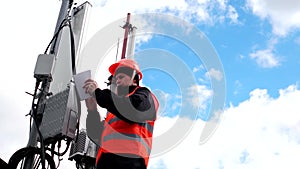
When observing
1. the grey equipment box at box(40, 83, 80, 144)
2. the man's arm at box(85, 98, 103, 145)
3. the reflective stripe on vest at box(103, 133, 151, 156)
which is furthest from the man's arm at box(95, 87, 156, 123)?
the grey equipment box at box(40, 83, 80, 144)

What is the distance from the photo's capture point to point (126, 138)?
3066 millimetres

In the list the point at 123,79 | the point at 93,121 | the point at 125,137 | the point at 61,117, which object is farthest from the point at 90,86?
the point at 61,117

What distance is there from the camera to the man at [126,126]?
9.86 feet

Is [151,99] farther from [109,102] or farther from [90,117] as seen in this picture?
[90,117]

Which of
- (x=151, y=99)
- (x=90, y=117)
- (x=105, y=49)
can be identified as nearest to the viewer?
(x=151, y=99)

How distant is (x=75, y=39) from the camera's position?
14.3 feet

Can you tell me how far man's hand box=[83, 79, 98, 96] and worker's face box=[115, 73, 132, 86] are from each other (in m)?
0.19

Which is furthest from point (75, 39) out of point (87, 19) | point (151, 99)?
point (151, 99)

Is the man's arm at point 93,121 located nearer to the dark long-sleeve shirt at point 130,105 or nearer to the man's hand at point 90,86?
the man's hand at point 90,86

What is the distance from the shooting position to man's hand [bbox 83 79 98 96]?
325 cm

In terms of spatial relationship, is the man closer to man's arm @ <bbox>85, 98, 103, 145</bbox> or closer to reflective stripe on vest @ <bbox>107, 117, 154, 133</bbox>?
reflective stripe on vest @ <bbox>107, 117, 154, 133</bbox>

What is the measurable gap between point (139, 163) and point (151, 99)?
0.52 meters

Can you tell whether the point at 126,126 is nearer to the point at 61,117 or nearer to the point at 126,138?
the point at 126,138

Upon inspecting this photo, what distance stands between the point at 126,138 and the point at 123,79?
535 mm
